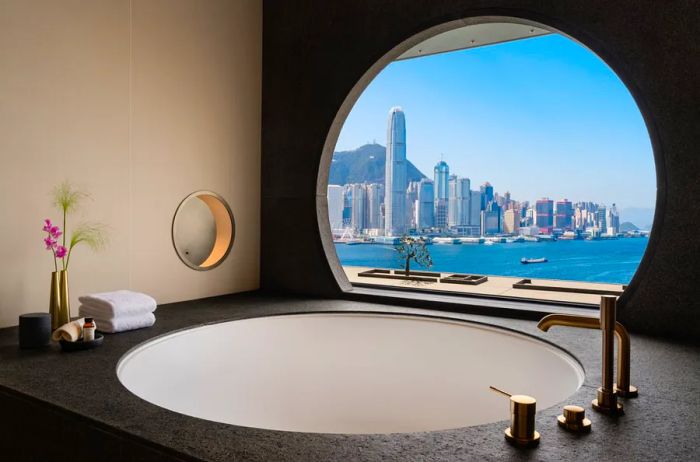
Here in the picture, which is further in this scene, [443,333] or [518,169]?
[518,169]

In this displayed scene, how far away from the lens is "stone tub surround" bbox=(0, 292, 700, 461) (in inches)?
43.3

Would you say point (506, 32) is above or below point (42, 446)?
above

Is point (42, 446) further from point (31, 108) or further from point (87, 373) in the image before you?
point (31, 108)

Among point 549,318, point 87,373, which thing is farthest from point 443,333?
point 87,373

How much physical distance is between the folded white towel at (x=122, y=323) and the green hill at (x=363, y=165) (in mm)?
12527

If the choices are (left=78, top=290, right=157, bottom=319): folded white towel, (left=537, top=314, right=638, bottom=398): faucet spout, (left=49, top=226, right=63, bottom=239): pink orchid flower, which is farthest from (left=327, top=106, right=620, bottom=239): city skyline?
(left=537, top=314, right=638, bottom=398): faucet spout

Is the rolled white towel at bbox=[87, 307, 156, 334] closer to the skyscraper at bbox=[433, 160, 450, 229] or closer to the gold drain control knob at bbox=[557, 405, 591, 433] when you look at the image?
the gold drain control knob at bbox=[557, 405, 591, 433]

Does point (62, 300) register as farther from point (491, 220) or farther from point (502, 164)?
point (502, 164)

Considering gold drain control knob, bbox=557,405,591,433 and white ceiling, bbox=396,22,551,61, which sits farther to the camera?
white ceiling, bbox=396,22,551,61

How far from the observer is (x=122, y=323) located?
7.02 feet

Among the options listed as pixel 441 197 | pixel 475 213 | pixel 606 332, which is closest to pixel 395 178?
pixel 441 197

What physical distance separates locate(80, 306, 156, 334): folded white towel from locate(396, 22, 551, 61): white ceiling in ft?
7.06

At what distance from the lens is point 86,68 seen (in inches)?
91.3

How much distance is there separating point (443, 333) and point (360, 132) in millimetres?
14948
